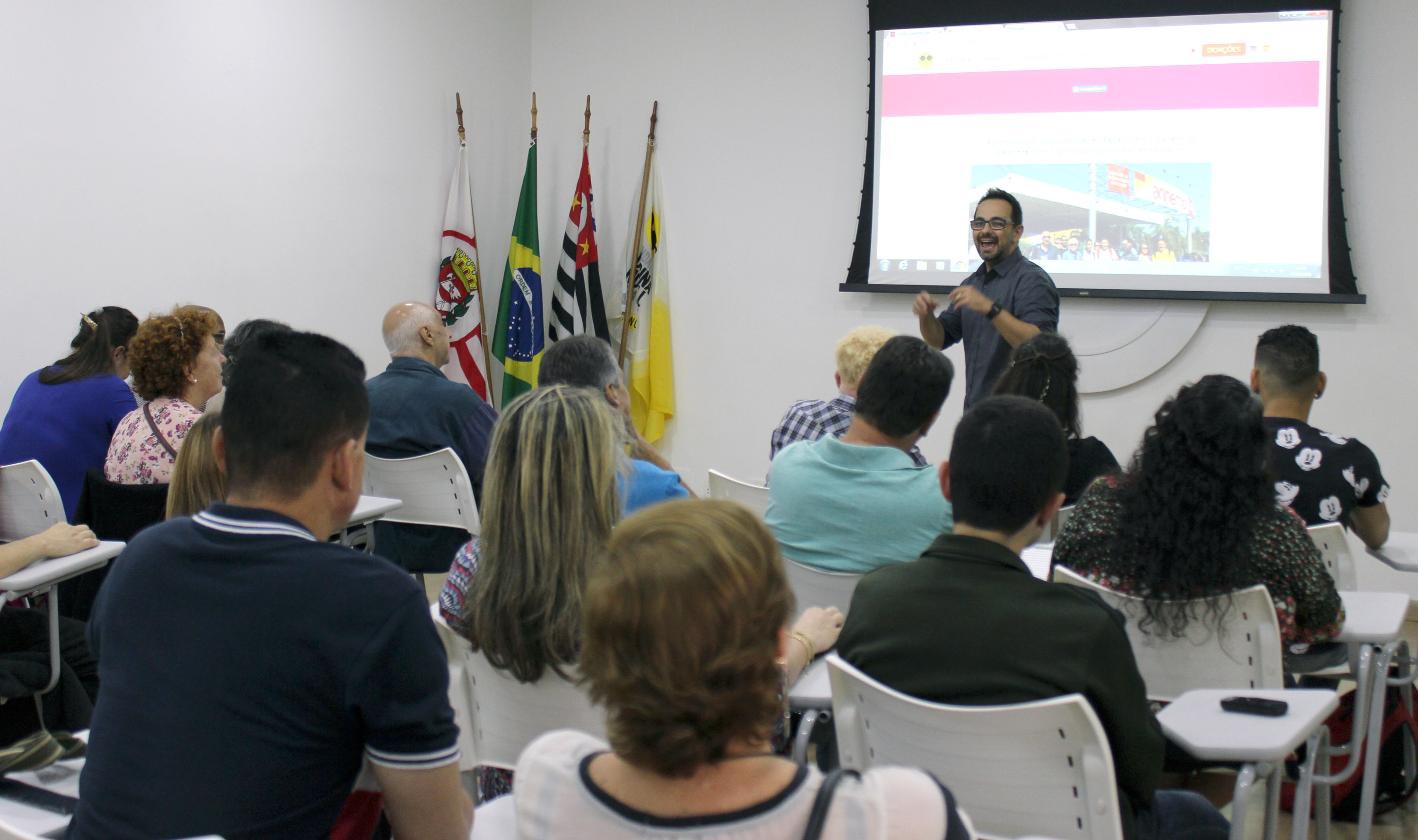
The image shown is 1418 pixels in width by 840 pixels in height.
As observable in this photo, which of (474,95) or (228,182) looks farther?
(474,95)

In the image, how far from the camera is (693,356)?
5902mm

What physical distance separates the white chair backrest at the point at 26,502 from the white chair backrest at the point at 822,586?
185 centimetres

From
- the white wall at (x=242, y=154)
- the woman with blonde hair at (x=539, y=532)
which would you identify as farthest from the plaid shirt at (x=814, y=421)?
the white wall at (x=242, y=154)

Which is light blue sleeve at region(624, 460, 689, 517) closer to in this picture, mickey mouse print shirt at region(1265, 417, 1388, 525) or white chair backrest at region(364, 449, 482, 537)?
white chair backrest at region(364, 449, 482, 537)

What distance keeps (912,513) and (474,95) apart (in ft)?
14.6

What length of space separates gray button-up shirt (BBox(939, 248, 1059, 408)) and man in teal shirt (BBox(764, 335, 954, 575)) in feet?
6.08

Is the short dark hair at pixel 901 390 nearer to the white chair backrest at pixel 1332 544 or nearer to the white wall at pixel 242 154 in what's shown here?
the white chair backrest at pixel 1332 544

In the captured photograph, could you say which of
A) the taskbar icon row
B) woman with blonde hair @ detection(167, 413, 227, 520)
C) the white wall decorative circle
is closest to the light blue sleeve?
woman with blonde hair @ detection(167, 413, 227, 520)

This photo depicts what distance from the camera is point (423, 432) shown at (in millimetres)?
3234

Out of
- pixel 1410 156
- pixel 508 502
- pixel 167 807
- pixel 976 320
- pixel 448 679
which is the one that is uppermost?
pixel 1410 156

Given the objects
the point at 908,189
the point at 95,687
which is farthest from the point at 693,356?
the point at 95,687

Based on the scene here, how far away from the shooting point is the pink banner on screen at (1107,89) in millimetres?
4621

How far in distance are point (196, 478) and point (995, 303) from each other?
2.96 m

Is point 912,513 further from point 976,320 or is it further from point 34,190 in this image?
point 34,190
